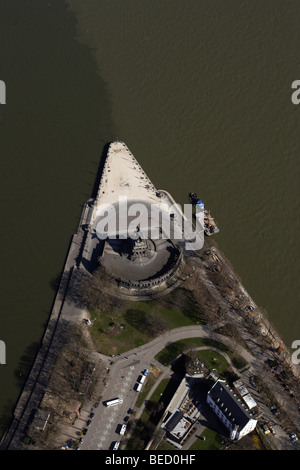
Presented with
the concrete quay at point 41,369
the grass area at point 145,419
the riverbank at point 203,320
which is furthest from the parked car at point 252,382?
the concrete quay at point 41,369

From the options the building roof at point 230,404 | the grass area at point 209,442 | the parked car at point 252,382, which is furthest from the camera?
the parked car at point 252,382

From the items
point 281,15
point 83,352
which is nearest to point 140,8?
point 281,15

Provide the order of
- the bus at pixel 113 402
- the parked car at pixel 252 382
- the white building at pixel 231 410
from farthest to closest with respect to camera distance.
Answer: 1. the parked car at pixel 252 382
2. the bus at pixel 113 402
3. the white building at pixel 231 410

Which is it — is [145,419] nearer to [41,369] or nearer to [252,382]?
[252,382]

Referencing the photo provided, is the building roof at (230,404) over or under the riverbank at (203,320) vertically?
under

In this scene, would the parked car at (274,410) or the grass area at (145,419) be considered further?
the parked car at (274,410)

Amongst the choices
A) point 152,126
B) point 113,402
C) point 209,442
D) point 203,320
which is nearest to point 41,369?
point 113,402

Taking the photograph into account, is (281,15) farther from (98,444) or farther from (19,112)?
(98,444)

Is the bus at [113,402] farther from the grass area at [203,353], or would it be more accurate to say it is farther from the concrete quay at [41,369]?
the concrete quay at [41,369]
